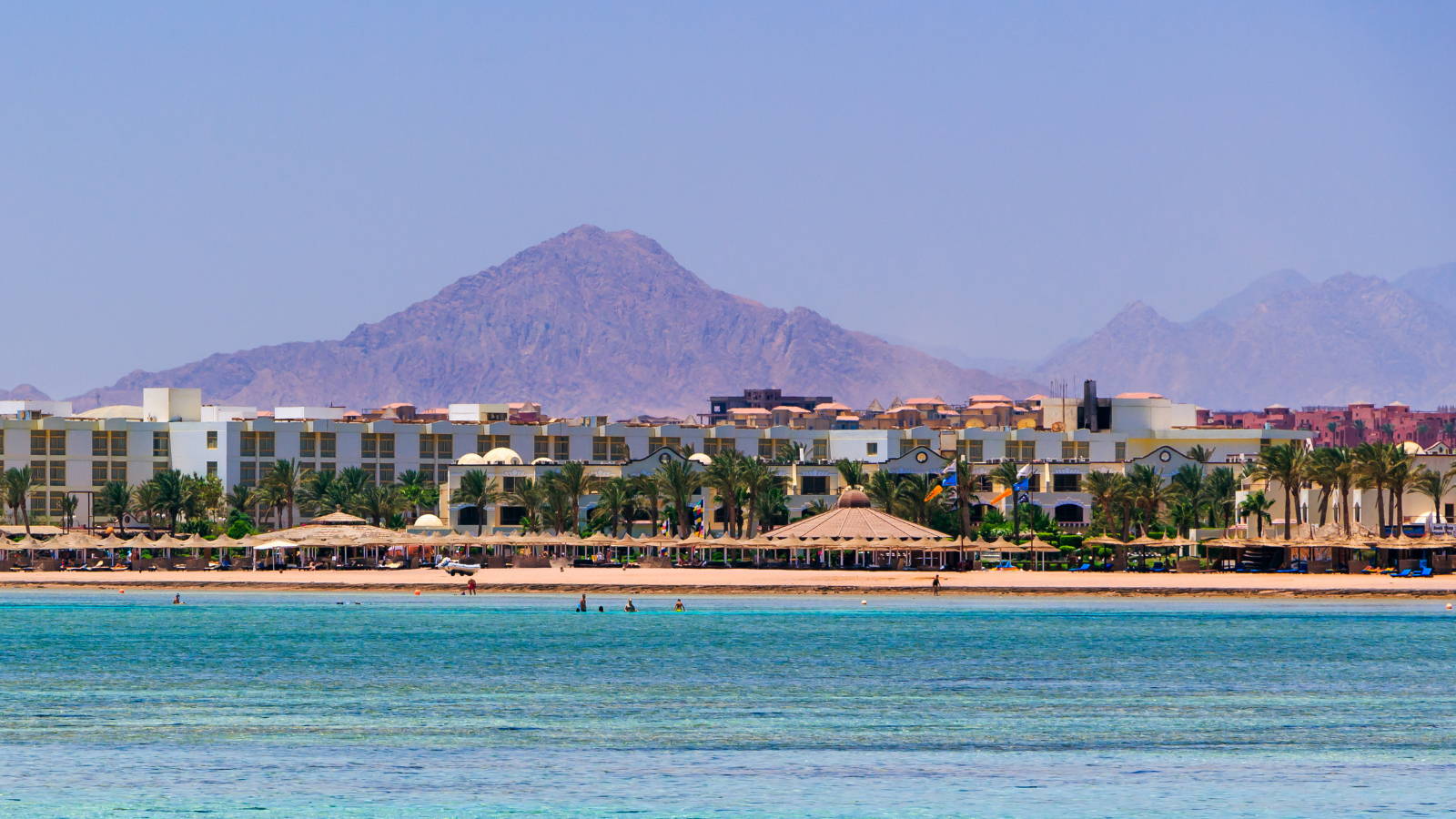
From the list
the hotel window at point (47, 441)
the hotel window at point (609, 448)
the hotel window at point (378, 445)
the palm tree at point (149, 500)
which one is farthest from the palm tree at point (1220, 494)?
the hotel window at point (47, 441)

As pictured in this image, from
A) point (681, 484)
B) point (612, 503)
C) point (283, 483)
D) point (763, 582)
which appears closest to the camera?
point (763, 582)

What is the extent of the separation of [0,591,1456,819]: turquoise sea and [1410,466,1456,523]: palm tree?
2956 cm

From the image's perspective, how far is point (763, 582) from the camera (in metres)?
117

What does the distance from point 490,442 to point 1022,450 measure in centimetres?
4724

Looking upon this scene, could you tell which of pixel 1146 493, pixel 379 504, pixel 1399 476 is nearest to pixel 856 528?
pixel 1146 493

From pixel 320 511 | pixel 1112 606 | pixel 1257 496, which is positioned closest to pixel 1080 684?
pixel 1112 606

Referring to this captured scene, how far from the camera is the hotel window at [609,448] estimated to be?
181750mm

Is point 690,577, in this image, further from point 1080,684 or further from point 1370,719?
point 1370,719

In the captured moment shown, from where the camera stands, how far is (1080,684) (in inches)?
2596

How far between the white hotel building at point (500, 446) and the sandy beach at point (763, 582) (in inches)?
1115

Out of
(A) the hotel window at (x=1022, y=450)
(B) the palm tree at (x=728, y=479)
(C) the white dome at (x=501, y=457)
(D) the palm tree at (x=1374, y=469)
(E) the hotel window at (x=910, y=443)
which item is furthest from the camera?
(A) the hotel window at (x=1022, y=450)

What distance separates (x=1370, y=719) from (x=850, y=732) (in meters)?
14.6

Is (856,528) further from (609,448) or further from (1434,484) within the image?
(609,448)

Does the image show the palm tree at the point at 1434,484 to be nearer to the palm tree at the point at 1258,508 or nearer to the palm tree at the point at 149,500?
the palm tree at the point at 1258,508
